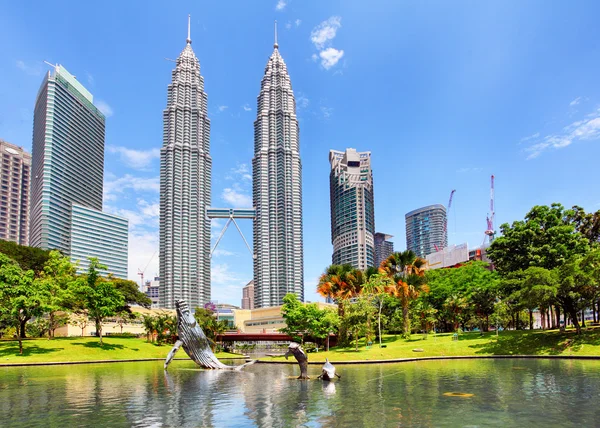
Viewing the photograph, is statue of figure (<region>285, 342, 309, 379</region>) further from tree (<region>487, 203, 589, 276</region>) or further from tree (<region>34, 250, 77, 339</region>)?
tree (<region>34, 250, 77, 339</region>)

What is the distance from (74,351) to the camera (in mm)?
69750

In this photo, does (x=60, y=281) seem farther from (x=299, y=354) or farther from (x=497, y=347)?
(x=497, y=347)

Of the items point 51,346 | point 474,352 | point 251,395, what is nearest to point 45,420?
point 251,395

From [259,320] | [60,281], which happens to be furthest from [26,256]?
[259,320]

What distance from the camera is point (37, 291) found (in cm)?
6831

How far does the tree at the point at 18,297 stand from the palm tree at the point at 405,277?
5009 centimetres

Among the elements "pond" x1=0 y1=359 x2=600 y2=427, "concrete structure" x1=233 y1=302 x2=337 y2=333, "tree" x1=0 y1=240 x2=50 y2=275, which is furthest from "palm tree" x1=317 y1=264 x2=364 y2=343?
"concrete structure" x1=233 y1=302 x2=337 y2=333

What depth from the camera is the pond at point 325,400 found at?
19.8 metres

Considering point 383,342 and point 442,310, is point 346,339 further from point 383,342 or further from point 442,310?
point 442,310

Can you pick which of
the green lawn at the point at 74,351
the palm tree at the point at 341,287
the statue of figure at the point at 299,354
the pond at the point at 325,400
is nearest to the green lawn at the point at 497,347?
the palm tree at the point at 341,287

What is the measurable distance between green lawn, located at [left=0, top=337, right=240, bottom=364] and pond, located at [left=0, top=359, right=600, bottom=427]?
27945mm

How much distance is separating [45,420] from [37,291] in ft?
179

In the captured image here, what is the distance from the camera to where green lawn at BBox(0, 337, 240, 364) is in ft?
207

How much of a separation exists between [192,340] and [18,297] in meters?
31.5
